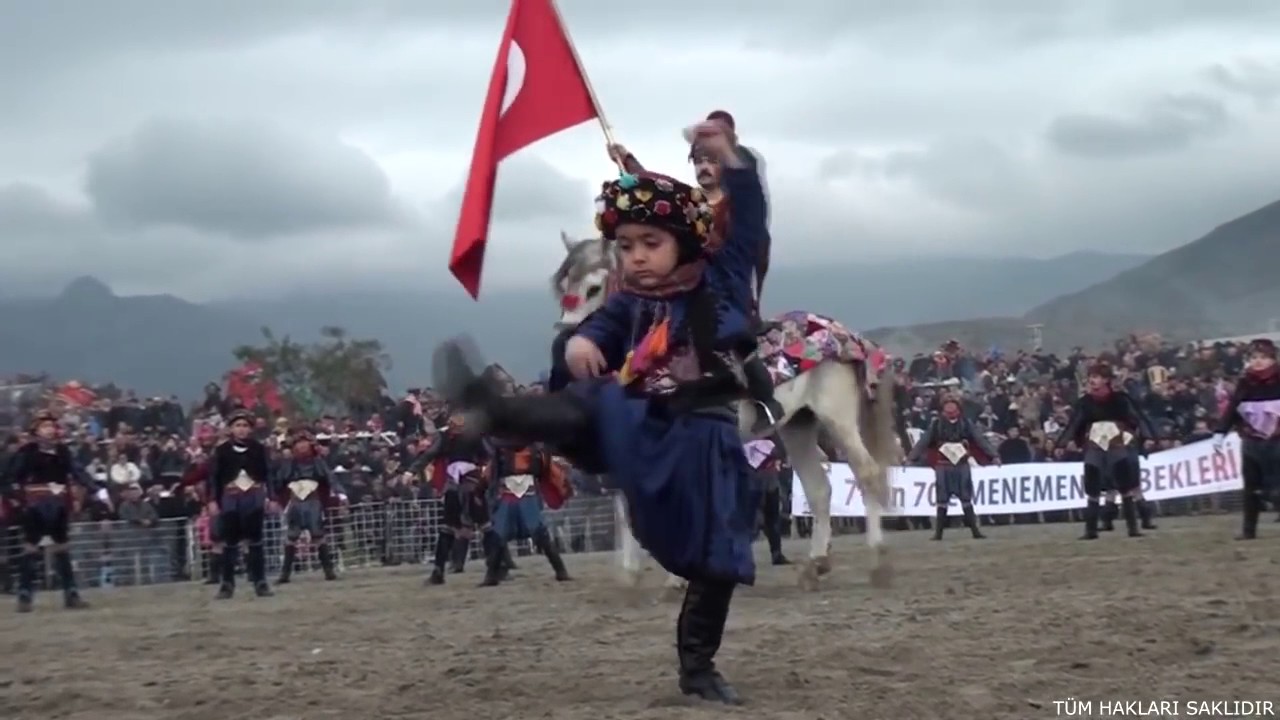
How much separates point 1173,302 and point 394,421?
1919 inches

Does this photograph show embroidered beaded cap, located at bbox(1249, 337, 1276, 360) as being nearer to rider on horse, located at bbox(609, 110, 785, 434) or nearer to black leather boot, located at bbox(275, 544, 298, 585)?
Answer: rider on horse, located at bbox(609, 110, 785, 434)

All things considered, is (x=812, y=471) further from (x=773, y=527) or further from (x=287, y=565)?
(x=287, y=565)

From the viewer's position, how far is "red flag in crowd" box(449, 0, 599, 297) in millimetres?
9008

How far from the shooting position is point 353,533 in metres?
24.5

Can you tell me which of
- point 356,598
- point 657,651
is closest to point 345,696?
point 657,651

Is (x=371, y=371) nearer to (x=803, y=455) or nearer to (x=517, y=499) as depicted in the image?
(x=517, y=499)

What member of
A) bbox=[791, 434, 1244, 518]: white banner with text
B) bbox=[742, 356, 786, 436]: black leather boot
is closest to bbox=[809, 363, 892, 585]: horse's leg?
bbox=[742, 356, 786, 436]: black leather boot

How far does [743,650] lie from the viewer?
8.92 metres

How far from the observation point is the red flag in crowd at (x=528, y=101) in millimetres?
9008

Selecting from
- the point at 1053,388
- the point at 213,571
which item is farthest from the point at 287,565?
the point at 1053,388

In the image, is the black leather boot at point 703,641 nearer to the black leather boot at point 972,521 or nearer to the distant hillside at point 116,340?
the black leather boot at point 972,521

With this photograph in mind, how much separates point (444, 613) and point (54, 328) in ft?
565

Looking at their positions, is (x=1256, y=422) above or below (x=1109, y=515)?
above

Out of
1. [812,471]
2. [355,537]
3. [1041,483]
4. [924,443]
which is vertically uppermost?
[924,443]
